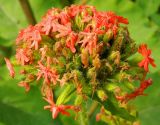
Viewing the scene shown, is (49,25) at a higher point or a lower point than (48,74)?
higher

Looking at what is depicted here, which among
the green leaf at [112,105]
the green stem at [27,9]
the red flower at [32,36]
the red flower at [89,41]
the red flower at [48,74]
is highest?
the green stem at [27,9]

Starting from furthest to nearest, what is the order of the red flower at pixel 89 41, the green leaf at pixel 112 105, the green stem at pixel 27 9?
the green stem at pixel 27 9 < the green leaf at pixel 112 105 < the red flower at pixel 89 41

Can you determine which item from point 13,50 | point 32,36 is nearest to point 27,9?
point 13,50

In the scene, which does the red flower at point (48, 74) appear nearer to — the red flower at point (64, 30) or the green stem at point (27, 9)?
the red flower at point (64, 30)

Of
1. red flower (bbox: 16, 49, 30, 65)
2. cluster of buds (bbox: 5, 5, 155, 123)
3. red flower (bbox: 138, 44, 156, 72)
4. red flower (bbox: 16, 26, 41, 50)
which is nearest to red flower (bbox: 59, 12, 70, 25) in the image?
cluster of buds (bbox: 5, 5, 155, 123)

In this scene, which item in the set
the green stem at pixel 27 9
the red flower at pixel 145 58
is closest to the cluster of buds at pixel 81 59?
the red flower at pixel 145 58

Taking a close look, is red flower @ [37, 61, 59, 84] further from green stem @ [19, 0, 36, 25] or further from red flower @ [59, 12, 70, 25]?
green stem @ [19, 0, 36, 25]

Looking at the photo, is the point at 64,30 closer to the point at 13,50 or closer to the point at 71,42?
the point at 71,42
